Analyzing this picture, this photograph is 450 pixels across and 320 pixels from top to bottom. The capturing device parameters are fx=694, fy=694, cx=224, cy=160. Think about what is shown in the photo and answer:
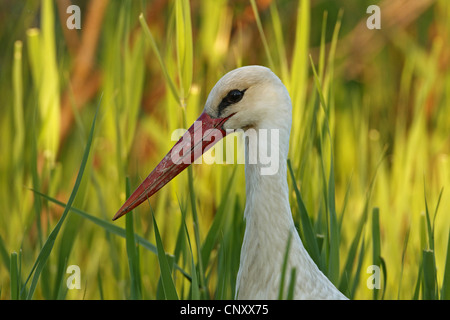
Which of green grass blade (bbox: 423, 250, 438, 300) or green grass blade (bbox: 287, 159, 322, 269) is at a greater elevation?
green grass blade (bbox: 287, 159, 322, 269)

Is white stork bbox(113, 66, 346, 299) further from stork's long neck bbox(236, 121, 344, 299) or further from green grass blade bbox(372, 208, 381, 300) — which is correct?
green grass blade bbox(372, 208, 381, 300)

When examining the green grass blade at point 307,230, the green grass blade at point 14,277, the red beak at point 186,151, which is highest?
the red beak at point 186,151

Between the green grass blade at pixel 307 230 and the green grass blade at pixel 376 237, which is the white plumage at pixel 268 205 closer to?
the green grass blade at pixel 307 230

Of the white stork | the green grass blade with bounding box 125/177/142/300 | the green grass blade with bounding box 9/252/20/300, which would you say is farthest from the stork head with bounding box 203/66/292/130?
the green grass blade with bounding box 9/252/20/300

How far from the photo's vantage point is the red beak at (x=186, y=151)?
1.44 metres

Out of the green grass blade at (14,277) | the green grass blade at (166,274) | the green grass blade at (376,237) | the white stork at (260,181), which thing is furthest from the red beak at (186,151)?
the green grass blade at (376,237)

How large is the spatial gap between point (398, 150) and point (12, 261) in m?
1.70

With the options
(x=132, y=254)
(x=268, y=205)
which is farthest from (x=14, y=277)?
(x=268, y=205)

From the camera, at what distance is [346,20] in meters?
3.67

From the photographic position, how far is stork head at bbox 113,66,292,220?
1401 millimetres

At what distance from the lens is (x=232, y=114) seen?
1.44m

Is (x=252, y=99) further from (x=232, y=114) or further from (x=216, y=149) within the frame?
(x=216, y=149)

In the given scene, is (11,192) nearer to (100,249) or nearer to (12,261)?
(100,249)
